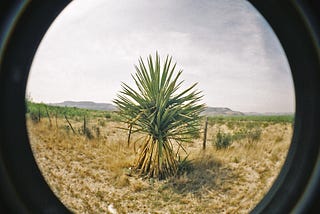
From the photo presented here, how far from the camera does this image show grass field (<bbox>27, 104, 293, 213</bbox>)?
10.9 feet

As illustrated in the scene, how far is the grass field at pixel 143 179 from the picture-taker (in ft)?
10.9

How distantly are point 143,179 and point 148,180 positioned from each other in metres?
0.07

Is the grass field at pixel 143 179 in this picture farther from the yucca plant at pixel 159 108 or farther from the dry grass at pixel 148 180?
the yucca plant at pixel 159 108

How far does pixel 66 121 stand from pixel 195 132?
2.94 meters

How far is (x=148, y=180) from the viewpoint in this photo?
2896mm

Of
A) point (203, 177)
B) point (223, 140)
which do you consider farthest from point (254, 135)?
point (203, 177)

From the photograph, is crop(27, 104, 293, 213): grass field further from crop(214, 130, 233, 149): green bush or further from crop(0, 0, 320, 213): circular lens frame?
crop(0, 0, 320, 213): circular lens frame

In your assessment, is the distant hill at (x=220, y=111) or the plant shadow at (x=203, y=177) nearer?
the distant hill at (x=220, y=111)

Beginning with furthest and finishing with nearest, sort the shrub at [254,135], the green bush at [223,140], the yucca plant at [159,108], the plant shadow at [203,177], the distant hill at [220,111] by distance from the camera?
1. the shrub at [254,135]
2. the green bush at [223,140]
3. the plant shadow at [203,177]
4. the distant hill at [220,111]
5. the yucca plant at [159,108]

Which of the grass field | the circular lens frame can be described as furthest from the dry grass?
the circular lens frame
